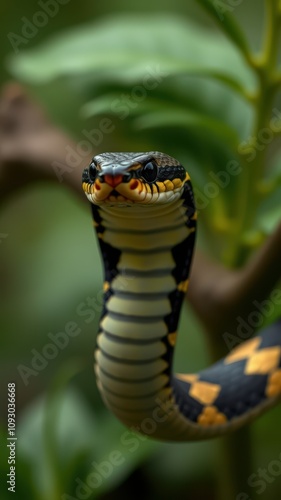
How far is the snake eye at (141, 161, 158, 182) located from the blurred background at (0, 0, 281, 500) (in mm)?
310

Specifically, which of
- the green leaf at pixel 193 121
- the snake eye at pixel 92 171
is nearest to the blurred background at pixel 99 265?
the green leaf at pixel 193 121

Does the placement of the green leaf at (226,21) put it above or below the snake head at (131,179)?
above

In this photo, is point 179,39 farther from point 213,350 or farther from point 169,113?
point 213,350

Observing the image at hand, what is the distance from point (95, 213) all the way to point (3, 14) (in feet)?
5.51

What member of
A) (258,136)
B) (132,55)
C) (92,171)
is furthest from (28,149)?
(92,171)

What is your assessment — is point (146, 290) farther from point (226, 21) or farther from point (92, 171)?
point (226, 21)

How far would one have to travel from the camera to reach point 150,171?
2.15ft

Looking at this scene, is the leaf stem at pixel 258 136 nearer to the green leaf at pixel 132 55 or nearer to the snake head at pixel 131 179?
the green leaf at pixel 132 55

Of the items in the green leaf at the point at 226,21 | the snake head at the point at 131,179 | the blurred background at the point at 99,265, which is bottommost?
the blurred background at the point at 99,265

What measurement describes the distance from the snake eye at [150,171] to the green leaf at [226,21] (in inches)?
11.6

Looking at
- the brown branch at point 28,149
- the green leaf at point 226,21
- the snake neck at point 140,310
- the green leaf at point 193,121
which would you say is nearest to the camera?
the snake neck at point 140,310

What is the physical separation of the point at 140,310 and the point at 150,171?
0.18 meters

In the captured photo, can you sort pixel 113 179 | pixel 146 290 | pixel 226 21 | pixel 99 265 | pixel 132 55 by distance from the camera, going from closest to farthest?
pixel 113 179
pixel 146 290
pixel 226 21
pixel 132 55
pixel 99 265

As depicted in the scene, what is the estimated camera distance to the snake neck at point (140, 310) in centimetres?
77
